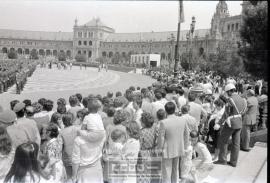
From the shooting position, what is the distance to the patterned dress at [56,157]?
5016 millimetres

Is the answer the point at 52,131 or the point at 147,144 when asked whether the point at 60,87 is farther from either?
the point at 52,131

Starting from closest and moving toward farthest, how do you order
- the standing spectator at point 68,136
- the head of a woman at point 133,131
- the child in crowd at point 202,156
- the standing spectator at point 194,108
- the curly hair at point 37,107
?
1. the head of a woman at point 133,131
2. the standing spectator at point 68,136
3. the child in crowd at point 202,156
4. the curly hair at point 37,107
5. the standing spectator at point 194,108

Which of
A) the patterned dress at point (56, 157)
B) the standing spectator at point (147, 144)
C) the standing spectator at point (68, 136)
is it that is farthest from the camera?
the standing spectator at point (147, 144)

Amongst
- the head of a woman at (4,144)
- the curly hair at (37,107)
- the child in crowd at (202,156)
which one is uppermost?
the curly hair at (37,107)

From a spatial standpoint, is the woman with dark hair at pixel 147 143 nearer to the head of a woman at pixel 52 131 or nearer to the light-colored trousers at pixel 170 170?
the light-colored trousers at pixel 170 170

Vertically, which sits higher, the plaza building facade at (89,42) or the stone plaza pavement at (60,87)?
the plaza building facade at (89,42)

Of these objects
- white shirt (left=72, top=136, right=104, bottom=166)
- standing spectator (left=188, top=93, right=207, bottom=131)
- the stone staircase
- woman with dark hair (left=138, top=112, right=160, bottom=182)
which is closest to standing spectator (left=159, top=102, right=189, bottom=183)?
woman with dark hair (left=138, top=112, right=160, bottom=182)

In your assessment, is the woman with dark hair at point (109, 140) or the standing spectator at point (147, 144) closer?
the woman with dark hair at point (109, 140)

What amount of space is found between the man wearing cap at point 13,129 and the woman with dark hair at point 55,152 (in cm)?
37

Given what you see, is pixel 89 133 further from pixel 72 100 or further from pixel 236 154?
pixel 236 154

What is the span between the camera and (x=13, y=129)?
5.45 metres

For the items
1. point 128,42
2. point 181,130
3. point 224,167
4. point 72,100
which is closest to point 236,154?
point 224,167

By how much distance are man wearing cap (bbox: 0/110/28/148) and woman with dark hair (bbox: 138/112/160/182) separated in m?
1.82

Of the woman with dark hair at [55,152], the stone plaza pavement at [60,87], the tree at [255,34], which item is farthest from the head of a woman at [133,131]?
the tree at [255,34]
